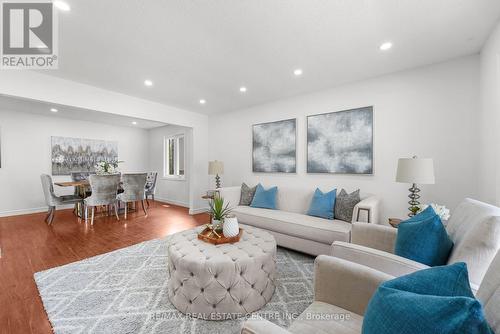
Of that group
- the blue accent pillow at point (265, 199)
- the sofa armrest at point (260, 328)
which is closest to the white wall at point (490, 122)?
the sofa armrest at point (260, 328)

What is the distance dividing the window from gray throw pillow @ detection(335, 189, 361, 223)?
4787mm

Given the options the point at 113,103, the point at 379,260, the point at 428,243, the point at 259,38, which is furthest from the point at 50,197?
the point at 428,243

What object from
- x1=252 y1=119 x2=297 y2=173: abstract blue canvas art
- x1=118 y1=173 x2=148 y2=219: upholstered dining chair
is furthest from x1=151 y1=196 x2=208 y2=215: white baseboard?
x1=252 y1=119 x2=297 y2=173: abstract blue canvas art

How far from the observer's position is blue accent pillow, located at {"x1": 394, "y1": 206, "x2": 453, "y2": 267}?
1.26 meters

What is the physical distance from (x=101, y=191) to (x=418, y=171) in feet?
17.5

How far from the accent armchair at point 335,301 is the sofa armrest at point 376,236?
0.82 metres

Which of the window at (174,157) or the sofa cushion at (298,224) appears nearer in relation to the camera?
the sofa cushion at (298,224)

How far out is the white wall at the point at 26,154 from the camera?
4.74m

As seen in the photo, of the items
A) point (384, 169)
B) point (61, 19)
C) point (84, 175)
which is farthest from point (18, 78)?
point (384, 169)

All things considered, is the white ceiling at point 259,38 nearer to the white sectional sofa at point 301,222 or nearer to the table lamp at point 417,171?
the table lamp at point 417,171

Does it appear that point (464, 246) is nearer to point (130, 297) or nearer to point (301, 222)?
point (301, 222)

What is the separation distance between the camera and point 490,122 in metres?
2.07

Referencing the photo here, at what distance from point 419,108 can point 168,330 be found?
12.1 feet

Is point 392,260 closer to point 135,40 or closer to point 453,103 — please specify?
point 453,103
